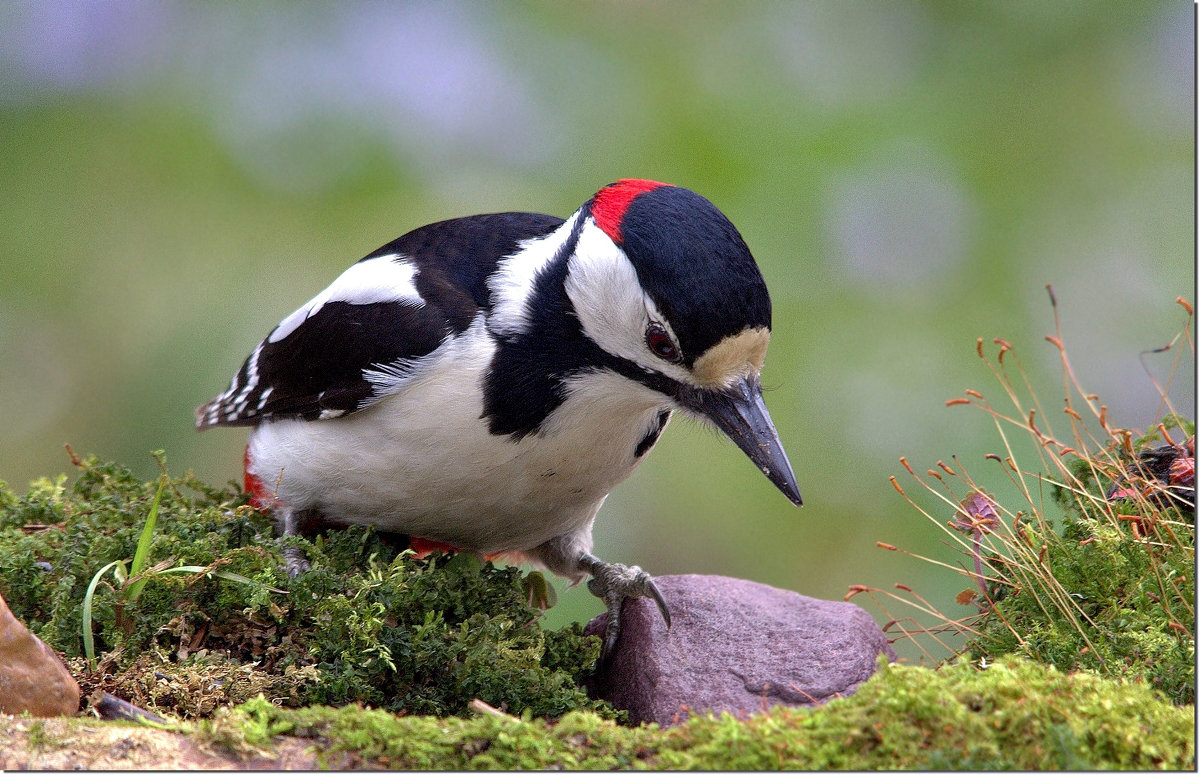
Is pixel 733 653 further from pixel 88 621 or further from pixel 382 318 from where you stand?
pixel 88 621

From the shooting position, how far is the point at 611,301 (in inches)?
119

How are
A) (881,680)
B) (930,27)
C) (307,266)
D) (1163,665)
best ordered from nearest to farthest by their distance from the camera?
(881,680) → (1163,665) → (307,266) → (930,27)

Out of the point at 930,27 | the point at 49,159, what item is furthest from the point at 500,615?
the point at 930,27

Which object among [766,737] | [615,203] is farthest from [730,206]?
[766,737]

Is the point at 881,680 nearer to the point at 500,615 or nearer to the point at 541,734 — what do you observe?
the point at 541,734

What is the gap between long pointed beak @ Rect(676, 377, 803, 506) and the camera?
2994 mm

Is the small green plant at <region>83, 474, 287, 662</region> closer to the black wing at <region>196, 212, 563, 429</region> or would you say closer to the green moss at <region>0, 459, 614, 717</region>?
the green moss at <region>0, 459, 614, 717</region>

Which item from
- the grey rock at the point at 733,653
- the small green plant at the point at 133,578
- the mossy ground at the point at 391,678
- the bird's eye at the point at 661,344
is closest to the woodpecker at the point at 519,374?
the bird's eye at the point at 661,344

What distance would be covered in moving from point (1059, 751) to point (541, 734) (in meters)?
0.93

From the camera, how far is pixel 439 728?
2066mm

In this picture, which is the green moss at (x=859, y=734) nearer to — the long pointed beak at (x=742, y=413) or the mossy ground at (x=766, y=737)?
the mossy ground at (x=766, y=737)

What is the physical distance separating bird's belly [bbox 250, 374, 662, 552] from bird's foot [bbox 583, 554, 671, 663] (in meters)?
0.23

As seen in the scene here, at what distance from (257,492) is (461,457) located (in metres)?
1.03

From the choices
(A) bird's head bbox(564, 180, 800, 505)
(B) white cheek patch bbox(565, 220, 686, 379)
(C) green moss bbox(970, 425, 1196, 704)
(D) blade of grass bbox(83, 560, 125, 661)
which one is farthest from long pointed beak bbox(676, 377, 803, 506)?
(D) blade of grass bbox(83, 560, 125, 661)
